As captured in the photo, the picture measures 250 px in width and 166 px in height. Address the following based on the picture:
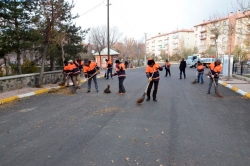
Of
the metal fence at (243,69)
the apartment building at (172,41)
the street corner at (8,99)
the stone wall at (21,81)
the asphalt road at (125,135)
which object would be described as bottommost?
the asphalt road at (125,135)

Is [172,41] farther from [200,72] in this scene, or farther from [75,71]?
[75,71]

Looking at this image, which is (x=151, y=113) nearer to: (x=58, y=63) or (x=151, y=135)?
(x=151, y=135)

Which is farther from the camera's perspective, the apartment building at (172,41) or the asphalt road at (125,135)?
the apartment building at (172,41)

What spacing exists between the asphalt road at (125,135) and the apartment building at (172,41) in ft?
228

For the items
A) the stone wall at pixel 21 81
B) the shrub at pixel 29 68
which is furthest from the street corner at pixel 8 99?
the shrub at pixel 29 68

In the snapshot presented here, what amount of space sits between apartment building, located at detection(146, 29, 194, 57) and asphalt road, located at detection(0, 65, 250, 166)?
69.5m

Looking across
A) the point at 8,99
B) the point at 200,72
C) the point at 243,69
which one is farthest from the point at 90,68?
the point at 243,69

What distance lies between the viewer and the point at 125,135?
4.67 meters

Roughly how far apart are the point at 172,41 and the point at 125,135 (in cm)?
9403

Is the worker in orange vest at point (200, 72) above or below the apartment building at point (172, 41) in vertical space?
below

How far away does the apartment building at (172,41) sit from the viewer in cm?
8256

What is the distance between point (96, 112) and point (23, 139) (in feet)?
8.31

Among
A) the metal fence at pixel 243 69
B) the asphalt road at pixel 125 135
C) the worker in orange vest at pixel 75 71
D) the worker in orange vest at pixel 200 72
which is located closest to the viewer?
the asphalt road at pixel 125 135

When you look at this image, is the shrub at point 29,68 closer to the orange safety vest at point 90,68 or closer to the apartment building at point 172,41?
the orange safety vest at point 90,68
